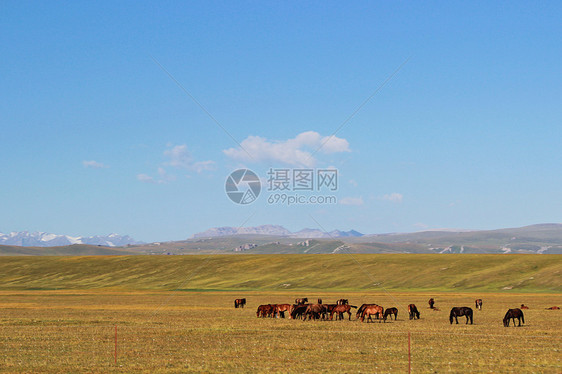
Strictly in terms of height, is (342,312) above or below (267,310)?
above

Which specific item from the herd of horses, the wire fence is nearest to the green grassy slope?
the herd of horses

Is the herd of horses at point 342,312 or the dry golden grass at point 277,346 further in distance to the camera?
the herd of horses at point 342,312

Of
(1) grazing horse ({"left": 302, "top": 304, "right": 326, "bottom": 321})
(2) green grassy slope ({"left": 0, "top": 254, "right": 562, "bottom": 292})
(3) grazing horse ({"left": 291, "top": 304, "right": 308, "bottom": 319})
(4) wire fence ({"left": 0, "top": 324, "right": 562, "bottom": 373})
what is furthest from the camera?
(2) green grassy slope ({"left": 0, "top": 254, "right": 562, "bottom": 292})

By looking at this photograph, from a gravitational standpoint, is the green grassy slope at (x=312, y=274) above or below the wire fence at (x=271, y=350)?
below

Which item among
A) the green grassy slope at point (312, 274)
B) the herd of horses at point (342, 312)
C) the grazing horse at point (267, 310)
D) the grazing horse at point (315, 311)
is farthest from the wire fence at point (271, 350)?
the green grassy slope at point (312, 274)

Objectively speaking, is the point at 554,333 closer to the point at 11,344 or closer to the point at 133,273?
the point at 11,344

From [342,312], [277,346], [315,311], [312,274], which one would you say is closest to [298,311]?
[315,311]

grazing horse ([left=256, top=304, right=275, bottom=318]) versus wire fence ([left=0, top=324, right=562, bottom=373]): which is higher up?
wire fence ([left=0, top=324, right=562, bottom=373])

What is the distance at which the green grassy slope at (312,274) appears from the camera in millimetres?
129375

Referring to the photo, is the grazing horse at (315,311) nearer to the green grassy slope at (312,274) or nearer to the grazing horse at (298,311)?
the grazing horse at (298,311)

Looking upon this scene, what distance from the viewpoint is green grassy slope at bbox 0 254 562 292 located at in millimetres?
129375

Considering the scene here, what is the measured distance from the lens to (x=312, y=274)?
155 meters

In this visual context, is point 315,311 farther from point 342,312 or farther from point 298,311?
point 342,312

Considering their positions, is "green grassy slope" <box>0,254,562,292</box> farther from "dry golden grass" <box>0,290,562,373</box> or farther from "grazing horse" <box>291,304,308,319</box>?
"dry golden grass" <box>0,290,562,373</box>
